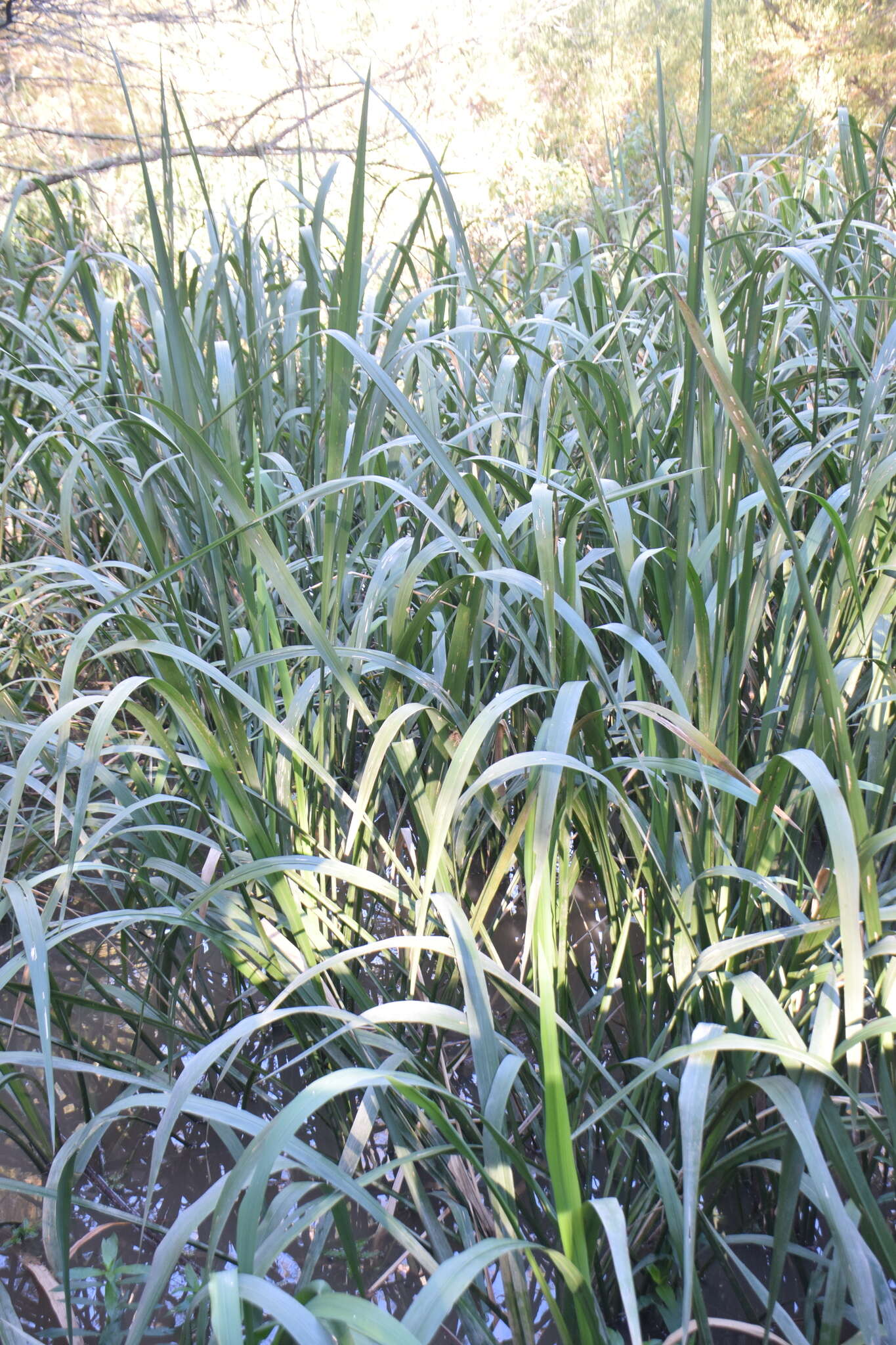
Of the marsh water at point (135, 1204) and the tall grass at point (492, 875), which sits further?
the marsh water at point (135, 1204)

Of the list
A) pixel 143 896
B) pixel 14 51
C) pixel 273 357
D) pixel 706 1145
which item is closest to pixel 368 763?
pixel 706 1145

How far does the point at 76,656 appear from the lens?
57 cm

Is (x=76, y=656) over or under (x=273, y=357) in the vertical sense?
under

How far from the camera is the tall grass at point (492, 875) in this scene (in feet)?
1.47

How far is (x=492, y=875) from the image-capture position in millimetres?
594

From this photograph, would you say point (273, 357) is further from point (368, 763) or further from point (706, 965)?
point (706, 965)

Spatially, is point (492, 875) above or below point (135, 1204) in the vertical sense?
above

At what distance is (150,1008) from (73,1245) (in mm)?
177

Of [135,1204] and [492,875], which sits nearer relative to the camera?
[492,875]

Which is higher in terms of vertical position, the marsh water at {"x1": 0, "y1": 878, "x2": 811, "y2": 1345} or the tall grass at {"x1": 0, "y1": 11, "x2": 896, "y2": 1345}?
the tall grass at {"x1": 0, "y1": 11, "x2": 896, "y2": 1345}

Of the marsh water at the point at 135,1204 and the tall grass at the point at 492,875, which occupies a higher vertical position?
the tall grass at the point at 492,875

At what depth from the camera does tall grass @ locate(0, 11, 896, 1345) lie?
448mm

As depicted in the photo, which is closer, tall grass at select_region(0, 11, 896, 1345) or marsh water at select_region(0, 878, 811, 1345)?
tall grass at select_region(0, 11, 896, 1345)

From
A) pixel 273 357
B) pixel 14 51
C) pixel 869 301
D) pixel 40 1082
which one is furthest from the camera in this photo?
pixel 14 51
